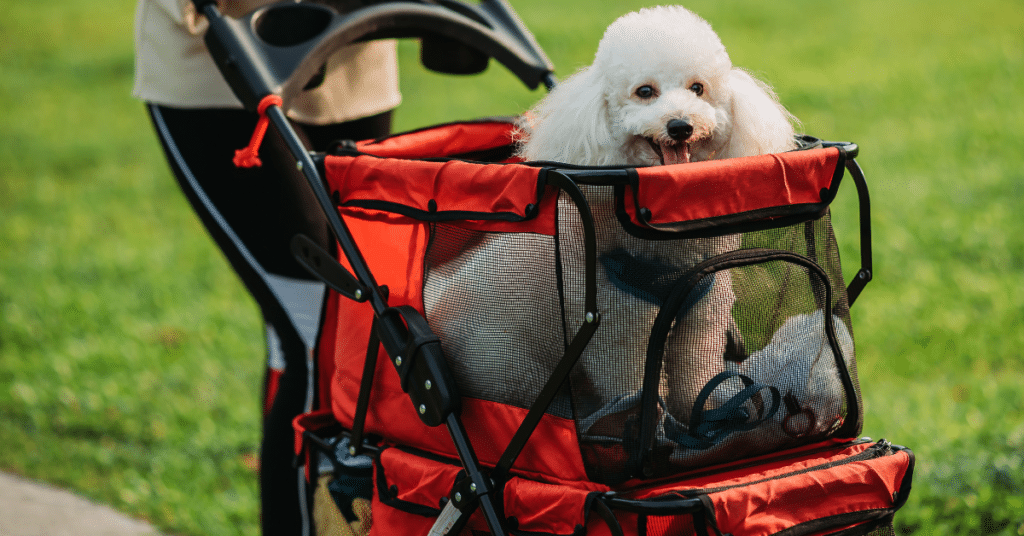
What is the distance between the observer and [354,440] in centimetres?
186

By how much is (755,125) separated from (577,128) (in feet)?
1.10

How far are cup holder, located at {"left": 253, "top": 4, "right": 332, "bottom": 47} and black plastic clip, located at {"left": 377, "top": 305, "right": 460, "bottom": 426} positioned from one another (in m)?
0.78

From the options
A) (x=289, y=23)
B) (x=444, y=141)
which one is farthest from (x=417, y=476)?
(x=289, y=23)

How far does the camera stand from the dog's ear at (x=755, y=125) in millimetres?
1815

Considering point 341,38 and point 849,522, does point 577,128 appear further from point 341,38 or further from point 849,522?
point 849,522

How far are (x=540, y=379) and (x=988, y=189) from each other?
4.80 metres

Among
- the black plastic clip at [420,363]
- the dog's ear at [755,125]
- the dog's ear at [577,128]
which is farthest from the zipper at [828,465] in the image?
the dog's ear at [577,128]

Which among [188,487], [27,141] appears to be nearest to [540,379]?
[188,487]

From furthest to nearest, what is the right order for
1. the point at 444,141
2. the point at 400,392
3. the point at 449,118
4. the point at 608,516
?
the point at 449,118 → the point at 444,141 → the point at 400,392 → the point at 608,516

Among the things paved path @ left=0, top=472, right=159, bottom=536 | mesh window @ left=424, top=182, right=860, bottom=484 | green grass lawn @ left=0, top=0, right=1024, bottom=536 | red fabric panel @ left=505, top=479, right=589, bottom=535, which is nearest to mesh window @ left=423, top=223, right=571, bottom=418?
mesh window @ left=424, top=182, right=860, bottom=484

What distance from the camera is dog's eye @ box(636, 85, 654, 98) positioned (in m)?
1.88

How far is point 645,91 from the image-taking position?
1.88m

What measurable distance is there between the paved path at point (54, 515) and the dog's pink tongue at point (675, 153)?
1.92m

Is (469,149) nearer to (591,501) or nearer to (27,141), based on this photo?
(591,501)
